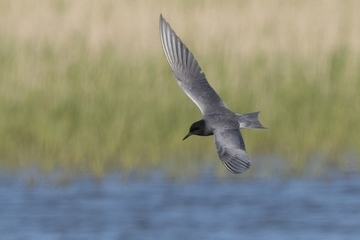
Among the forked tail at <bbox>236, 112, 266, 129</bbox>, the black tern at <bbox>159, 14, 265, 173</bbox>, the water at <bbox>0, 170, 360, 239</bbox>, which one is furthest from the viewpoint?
the water at <bbox>0, 170, 360, 239</bbox>

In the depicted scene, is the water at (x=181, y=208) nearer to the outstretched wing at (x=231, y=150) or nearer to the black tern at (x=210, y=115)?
the black tern at (x=210, y=115)

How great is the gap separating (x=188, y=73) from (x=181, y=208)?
183 cm

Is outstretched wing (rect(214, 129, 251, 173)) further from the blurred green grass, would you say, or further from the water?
the blurred green grass

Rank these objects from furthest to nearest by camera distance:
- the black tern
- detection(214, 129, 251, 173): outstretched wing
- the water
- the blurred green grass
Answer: the blurred green grass, the water, the black tern, detection(214, 129, 251, 173): outstretched wing

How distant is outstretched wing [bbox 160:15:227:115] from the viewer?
6.28m

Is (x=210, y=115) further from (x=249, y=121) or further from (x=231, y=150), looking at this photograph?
Result: (x=231, y=150)

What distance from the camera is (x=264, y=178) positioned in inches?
343

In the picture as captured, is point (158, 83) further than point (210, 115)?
Yes

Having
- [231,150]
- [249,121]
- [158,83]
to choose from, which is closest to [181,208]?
[158,83]

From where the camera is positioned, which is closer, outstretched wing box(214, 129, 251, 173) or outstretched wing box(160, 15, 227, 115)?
outstretched wing box(214, 129, 251, 173)

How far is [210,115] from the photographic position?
609 cm

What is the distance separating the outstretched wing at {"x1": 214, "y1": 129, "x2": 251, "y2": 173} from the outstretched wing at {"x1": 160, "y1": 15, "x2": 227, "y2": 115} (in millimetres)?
460

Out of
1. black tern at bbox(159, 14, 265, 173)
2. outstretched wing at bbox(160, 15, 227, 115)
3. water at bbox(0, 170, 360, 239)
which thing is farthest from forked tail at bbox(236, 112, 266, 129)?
water at bbox(0, 170, 360, 239)

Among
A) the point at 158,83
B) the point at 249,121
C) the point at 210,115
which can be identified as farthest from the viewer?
the point at 158,83
